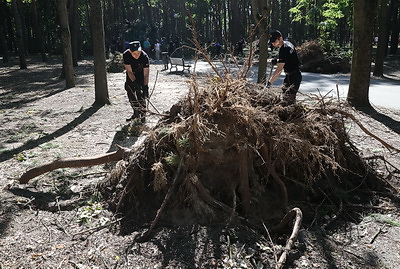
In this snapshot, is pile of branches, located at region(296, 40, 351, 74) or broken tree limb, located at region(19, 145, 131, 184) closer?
broken tree limb, located at region(19, 145, 131, 184)

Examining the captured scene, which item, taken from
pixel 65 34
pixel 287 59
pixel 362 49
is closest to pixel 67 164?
pixel 287 59

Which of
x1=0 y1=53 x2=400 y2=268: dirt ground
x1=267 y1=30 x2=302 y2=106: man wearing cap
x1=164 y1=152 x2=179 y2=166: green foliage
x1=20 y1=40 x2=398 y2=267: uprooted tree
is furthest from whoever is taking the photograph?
x1=267 y1=30 x2=302 y2=106: man wearing cap

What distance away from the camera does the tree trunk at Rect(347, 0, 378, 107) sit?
8980mm

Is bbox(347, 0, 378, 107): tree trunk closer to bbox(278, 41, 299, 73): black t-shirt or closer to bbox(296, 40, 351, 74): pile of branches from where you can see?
bbox(278, 41, 299, 73): black t-shirt

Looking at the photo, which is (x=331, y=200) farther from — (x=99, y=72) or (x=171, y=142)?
(x=99, y=72)

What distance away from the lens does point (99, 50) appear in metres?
10.0

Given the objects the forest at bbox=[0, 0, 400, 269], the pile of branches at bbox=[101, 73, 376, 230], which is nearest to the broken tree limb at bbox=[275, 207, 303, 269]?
the forest at bbox=[0, 0, 400, 269]

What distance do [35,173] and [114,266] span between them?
2.33 m

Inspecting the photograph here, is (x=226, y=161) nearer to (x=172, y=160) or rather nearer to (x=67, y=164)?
(x=172, y=160)

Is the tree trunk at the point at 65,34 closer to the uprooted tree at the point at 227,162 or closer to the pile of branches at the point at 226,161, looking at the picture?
the uprooted tree at the point at 227,162

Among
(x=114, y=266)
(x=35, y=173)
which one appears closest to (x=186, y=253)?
(x=114, y=266)

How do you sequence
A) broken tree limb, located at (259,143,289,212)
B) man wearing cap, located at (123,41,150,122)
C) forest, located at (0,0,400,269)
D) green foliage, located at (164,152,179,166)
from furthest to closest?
man wearing cap, located at (123,41,150,122), broken tree limb, located at (259,143,289,212), green foliage, located at (164,152,179,166), forest, located at (0,0,400,269)

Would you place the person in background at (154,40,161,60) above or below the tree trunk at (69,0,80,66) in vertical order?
below

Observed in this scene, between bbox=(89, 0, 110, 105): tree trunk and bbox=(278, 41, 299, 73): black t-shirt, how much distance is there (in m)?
5.41
